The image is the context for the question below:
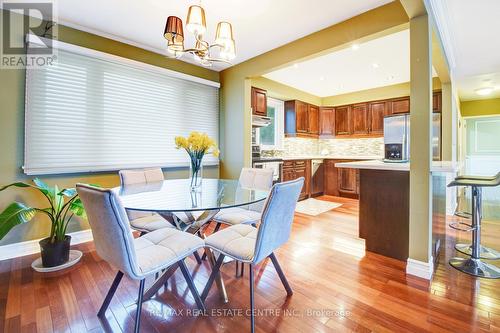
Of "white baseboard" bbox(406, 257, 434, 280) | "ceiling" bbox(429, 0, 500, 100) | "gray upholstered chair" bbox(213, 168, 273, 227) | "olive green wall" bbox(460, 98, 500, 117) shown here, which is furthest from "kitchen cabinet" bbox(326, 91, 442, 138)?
"gray upholstered chair" bbox(213, 168, 273, 227)

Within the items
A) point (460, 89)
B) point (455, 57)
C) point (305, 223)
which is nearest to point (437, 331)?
point (305, 223)

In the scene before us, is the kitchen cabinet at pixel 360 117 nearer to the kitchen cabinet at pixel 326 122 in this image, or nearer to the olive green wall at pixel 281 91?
the kitchen cabinet at pixel 326 122

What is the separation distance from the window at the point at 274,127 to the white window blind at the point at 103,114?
1931 millimetres

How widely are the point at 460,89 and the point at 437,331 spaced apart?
6.09 m

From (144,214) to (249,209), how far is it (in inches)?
42.5

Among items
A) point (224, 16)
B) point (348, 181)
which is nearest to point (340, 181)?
point (348, 181)

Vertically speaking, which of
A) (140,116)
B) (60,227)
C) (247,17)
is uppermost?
(247,17)

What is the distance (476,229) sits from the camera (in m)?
2.21

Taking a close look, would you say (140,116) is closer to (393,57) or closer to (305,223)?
(305,223)

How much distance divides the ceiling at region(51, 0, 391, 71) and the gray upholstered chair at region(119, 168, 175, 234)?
167cm

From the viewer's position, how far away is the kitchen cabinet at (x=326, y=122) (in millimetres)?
6074

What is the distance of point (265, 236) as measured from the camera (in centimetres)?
140

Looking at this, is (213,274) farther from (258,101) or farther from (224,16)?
(258,101)

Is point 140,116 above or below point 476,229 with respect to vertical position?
above
